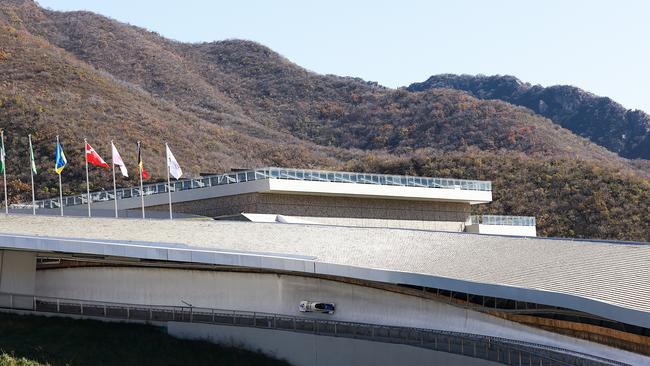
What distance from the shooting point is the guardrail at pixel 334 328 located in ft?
84.0

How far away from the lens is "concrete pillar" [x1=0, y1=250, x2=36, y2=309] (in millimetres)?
32875

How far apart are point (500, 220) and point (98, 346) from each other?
85.8 feet

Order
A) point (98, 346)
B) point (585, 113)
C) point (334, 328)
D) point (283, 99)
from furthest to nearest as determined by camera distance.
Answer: point (585, 113) < point (283, 99) < point (334, 328) < point (98, 346)

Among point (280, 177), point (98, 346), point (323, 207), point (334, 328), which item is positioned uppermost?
point (280, 177)

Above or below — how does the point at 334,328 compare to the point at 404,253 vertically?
below

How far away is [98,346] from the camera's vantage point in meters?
29.3

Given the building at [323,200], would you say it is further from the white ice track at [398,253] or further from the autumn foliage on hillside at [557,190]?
the autumn foliage on hillside at [557,190]

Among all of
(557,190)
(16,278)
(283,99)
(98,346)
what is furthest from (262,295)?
(283,99)

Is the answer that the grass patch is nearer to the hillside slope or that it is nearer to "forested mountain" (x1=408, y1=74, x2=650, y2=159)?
the hillside slope

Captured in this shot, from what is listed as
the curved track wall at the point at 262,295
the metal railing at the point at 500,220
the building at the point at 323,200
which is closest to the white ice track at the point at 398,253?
the curved track wall at the point at 262,295

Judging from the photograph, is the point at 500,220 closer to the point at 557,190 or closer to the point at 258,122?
the point at 557,190

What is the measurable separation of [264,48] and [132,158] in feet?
233

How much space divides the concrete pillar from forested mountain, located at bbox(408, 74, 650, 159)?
286 ft

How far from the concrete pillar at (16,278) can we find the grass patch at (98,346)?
800 mm
